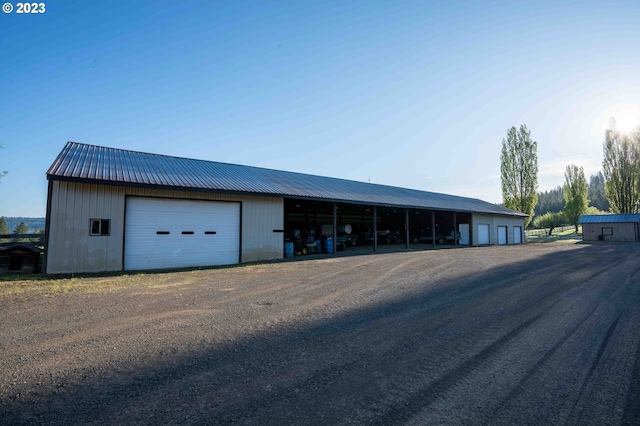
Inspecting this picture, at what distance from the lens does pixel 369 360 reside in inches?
160

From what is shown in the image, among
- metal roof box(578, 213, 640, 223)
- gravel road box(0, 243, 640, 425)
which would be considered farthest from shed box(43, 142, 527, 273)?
metal roof box(578, 213, 640, 223)

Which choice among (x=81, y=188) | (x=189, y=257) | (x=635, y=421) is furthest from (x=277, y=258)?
(x=635, y=421)

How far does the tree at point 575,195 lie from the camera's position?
54469mm

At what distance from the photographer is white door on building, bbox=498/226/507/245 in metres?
34.5

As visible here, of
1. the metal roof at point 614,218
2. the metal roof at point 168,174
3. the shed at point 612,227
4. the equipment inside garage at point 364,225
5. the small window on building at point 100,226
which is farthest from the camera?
the metal roof at point 614,218

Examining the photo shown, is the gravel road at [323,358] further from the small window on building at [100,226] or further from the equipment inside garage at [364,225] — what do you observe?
the equipment inside garage at [364,225]

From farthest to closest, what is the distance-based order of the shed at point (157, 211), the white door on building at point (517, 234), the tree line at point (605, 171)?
the tree line at point (605, 171) < the white door on building at point (517, 234) < the shed at point (157, 211)

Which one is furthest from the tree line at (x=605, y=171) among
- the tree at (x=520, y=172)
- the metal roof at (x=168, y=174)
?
the metal roof at (x=168, y=174)

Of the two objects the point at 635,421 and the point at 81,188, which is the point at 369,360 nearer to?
the point at 635,421

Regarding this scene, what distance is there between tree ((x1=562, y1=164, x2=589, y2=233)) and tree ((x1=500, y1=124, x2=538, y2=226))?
1407 cm

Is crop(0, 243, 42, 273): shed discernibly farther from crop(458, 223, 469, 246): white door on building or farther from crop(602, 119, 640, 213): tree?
crop(602, 119, 640, 213): tree

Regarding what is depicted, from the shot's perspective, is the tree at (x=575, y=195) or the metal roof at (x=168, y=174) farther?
the tree at (x=575, y=195)

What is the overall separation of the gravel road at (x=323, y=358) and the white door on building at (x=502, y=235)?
2911 centimetres

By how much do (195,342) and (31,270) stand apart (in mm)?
11440
